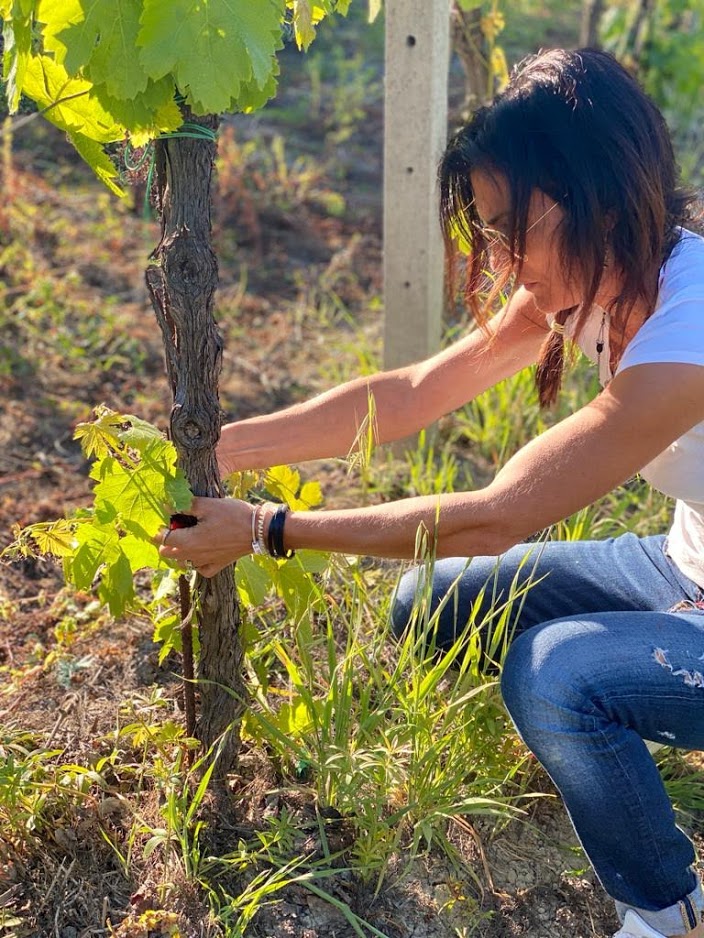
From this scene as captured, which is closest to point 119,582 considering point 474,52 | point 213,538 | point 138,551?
point 138,551

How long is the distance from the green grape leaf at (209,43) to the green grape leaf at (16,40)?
15 cm

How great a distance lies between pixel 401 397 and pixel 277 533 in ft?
1.81

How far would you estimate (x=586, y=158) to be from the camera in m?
1.55

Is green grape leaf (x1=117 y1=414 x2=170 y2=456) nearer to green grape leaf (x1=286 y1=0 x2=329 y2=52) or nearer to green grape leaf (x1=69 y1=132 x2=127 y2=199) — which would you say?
green grape leaf (x1=69 y1=132 x2=127 y2=199)

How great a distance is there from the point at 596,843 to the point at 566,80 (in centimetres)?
124

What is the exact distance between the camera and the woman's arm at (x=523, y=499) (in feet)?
5.09

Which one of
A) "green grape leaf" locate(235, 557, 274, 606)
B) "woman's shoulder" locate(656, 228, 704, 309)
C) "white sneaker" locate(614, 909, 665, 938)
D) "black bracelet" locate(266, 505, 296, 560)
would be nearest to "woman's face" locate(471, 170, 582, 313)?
"woman's shoulder" locate(656, 228, 704, 309)

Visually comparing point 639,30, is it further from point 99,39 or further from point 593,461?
point 99,39

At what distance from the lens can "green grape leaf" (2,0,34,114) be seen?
126 centimetres

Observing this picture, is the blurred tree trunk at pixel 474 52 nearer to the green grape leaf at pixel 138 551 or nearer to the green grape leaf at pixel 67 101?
the green grape leaf at pixel 67 101

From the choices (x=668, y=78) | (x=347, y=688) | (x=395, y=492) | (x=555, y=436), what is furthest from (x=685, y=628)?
(x=668, y=78)

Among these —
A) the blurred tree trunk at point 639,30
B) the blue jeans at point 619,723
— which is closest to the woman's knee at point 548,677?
the blue jeans at point 619,723

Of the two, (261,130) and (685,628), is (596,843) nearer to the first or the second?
(685,628)

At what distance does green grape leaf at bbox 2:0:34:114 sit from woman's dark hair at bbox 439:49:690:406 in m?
0.70
